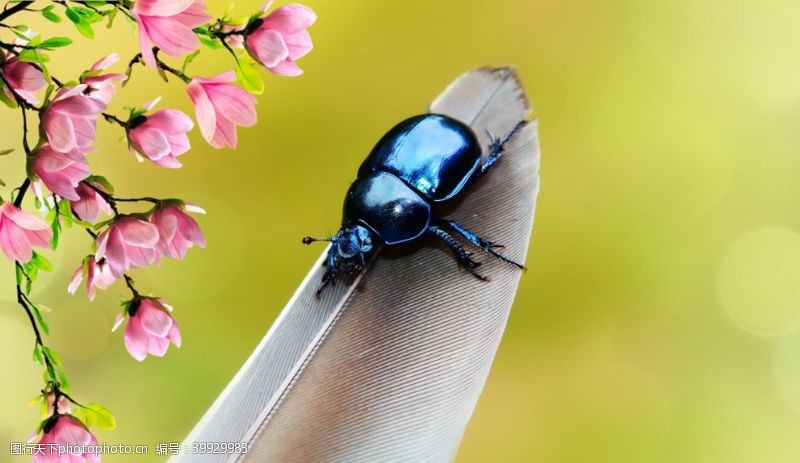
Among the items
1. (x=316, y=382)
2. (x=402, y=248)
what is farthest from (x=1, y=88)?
(x=402, y=248)

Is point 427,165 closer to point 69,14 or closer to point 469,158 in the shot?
point 469,158

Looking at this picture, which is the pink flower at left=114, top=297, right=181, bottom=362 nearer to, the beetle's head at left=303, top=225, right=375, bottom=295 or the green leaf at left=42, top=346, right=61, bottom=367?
the green leaf at left=42, top=346, right=61, bottom=367

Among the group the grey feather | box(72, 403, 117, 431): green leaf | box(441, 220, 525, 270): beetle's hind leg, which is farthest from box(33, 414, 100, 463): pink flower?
box(441, 220, 525, 270): beetle's hind leg

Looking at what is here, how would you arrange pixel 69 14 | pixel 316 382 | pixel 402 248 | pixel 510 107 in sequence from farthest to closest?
pixel 510 107 → pixel 402 248 → pixel 316 382 → pixel 69 14

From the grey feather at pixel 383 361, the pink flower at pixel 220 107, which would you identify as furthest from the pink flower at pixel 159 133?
the grey feather at pixel 383 361

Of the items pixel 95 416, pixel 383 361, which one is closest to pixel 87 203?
pixel 95 416

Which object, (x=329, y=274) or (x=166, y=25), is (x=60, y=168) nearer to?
(x=166, y=25)
